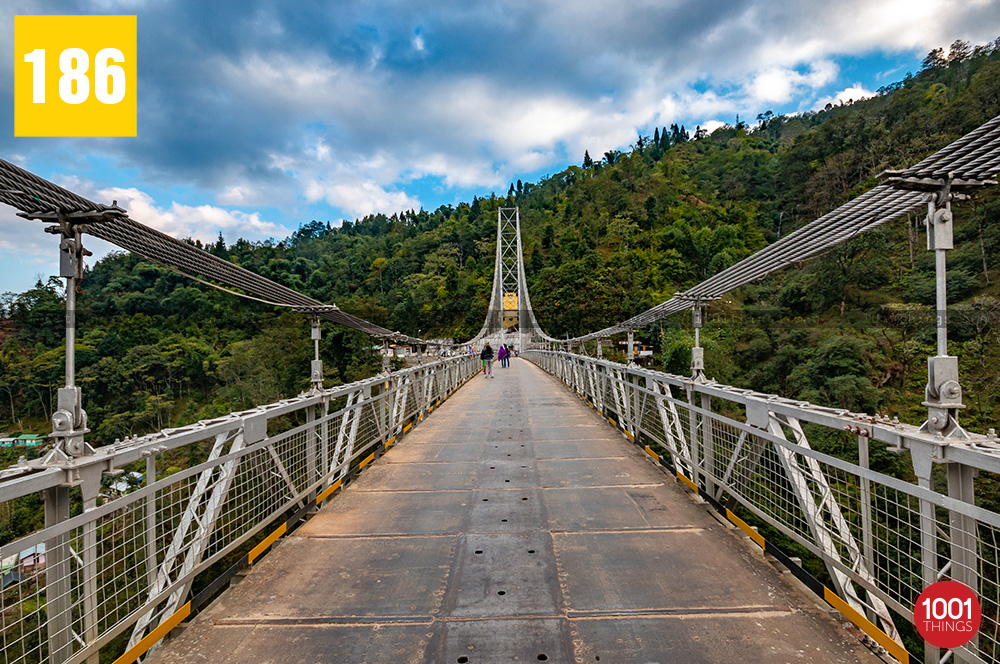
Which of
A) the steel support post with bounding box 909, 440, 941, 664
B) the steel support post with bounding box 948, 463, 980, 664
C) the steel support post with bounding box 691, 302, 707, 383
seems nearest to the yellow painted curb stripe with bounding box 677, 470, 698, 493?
the steel support post with bounding box 691, 302, 707, 383

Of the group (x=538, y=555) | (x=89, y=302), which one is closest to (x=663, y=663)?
(x=538, y=555)

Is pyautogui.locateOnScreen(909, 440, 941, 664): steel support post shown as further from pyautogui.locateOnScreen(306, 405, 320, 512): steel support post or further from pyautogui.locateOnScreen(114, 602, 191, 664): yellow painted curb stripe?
pyautogui.locateOnScreen(306, 405, 320, 512): steel support post

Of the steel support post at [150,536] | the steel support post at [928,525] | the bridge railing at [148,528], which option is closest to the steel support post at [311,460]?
the bridge railing at [148,528]

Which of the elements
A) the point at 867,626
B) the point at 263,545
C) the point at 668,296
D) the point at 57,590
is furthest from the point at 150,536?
the point at 668,296

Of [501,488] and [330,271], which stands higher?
[330,271]

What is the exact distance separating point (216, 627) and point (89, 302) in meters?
60.2

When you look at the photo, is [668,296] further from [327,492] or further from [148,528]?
[148,528]

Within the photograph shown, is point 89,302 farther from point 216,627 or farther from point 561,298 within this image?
point 216,627

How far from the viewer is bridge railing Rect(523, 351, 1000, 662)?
1.56 metres

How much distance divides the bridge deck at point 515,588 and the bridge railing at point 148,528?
0.19 meters

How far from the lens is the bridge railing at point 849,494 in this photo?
156cm

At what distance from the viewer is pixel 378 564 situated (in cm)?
261

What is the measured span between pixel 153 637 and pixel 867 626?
2.56 m

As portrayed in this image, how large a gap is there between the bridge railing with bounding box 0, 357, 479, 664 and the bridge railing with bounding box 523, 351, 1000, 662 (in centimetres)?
248
